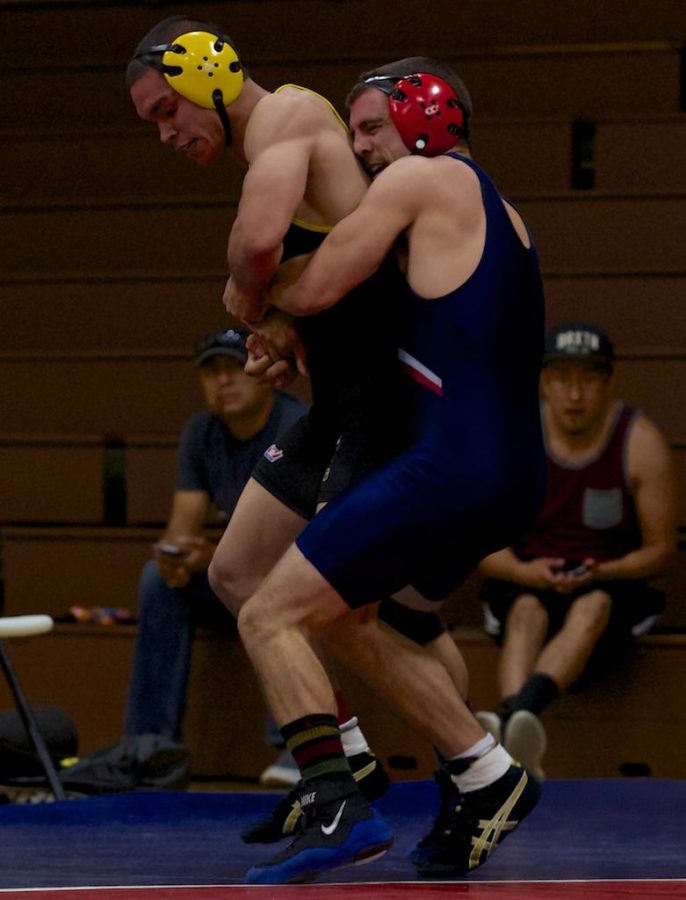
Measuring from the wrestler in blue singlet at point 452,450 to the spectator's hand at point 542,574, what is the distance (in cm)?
171

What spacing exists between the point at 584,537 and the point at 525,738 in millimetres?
636

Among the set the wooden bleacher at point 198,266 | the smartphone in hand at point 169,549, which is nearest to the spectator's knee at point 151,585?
the smartphone in hand at point 169,549

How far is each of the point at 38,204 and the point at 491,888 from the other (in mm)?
4045

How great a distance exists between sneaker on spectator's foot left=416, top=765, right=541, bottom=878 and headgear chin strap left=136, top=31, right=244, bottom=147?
1251mm

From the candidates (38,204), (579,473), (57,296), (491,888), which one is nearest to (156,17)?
(38,204)

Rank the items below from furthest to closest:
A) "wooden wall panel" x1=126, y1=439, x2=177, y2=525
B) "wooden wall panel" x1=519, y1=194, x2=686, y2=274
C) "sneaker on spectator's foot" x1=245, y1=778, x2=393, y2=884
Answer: "wooden wall panel" x1=519, y1=194, x2=686, y2=274 → "wooden wall panel" x1=126, y1=439, x2=177, y2=525 → "sneaker on spectator's foot" x1=245, y1=778, x2=393, y2=884

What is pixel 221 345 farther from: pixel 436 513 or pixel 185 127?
pixel 436 513

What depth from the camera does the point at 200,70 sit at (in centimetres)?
290

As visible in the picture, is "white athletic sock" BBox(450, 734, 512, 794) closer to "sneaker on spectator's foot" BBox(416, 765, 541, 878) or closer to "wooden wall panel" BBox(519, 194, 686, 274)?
"sneaker on spectator's foot" BBox(416, 765, 541, 878)

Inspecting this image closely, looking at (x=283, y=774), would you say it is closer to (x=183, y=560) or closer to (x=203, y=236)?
(x=183, y=560)

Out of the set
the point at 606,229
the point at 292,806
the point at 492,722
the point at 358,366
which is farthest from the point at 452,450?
the point at 606,229

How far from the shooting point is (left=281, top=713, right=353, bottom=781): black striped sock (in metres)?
2.65

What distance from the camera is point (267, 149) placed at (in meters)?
2.76

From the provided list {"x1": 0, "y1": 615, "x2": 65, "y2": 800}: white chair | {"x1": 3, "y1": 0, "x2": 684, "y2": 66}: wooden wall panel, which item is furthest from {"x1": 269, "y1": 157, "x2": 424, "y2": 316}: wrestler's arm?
{"x1": 3, "y1": 0, "x2": 684, "y2": 66}: wooden wall panel
